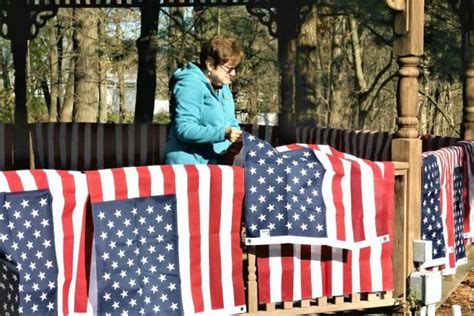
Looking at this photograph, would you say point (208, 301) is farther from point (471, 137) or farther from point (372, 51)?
point (372, 51)

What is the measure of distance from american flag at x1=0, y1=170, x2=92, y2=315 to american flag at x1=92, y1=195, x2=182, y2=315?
0.12 meters

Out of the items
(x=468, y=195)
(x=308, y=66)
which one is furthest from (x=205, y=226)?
(x=308, y=66)

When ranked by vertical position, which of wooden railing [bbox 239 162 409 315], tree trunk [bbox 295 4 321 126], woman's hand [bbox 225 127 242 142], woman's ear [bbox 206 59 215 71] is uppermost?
tree trunk [bbox 295 4 321 126]

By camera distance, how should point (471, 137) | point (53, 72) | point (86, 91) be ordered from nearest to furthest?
point (471, 137), point (86, 91), point (53, 72)

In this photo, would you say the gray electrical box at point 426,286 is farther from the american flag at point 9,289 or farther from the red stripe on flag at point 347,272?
the american flag at point 9,289

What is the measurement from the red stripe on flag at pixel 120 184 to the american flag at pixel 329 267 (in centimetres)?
110

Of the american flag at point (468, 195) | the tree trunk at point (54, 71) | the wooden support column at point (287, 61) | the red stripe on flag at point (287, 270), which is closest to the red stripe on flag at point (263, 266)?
the red stripe on flag at point (287, 270)

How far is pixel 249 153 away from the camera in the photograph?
6359 mm

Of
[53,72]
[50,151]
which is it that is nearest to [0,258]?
[50,151]

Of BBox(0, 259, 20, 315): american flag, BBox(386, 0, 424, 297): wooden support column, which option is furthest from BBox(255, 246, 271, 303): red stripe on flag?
BBox(0, 259, 20, 315): american flag

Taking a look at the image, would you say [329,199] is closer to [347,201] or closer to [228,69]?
[347,201]

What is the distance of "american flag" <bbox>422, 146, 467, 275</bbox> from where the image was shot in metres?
8.28

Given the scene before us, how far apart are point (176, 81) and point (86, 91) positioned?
22766 mm

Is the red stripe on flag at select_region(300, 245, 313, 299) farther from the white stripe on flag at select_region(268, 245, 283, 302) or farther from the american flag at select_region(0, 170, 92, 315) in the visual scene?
the american flag at select_region(0, 170, 92, 315)
